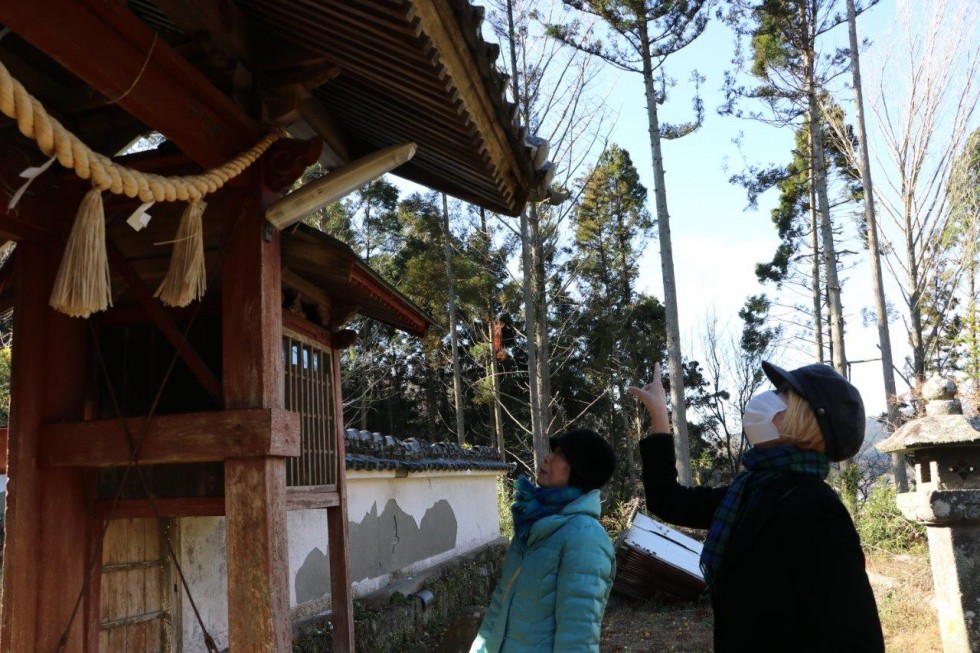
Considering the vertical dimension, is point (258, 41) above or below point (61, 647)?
above

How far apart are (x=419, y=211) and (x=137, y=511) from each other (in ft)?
67.5

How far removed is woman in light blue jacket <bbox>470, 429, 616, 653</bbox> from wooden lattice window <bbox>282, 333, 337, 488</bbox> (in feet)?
6.43

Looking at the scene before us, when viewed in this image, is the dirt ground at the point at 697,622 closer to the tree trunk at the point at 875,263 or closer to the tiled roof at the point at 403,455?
the tiled roof at the point at 403,455

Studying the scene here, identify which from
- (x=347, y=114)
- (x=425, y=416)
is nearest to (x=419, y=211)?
(x=425, y=416)

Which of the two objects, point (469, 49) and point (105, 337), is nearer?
point (469, 49)

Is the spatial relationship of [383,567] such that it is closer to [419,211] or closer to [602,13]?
[602,13]

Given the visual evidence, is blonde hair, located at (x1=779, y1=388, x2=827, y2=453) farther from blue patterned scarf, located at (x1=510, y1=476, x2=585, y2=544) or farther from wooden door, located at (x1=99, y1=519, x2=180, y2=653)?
wooden door, located at (x1=99, y1=519, x2=180, y2=653)

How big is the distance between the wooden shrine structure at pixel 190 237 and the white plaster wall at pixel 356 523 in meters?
0.78

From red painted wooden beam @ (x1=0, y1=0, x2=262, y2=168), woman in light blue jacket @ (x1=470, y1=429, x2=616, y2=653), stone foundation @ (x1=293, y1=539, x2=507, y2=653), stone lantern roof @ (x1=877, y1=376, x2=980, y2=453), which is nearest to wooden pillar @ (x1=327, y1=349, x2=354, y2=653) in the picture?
stone foundation @ (x1=293, y1=539, x2=507, y2=653)

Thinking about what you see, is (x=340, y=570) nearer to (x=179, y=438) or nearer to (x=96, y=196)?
(x=179, y=438)

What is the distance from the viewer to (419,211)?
77.3ft

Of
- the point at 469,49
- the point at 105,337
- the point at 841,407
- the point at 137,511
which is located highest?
the point at 469,49

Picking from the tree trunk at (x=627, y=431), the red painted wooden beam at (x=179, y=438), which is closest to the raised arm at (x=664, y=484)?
the red painted wooden beam at (x=179, y=438)

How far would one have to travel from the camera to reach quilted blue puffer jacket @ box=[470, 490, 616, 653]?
252 centimetres
